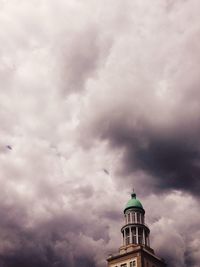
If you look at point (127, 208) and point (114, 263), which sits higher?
point (127, 208)

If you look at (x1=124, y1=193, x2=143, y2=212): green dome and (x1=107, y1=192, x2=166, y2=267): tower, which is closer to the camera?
(x1=107, y1=192, x2=166, y2=267): tower

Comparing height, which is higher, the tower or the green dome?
the green dome

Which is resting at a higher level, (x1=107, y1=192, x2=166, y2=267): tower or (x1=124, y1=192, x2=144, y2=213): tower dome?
(x1=124, y1=192, x2=144, y2=213): tower dome

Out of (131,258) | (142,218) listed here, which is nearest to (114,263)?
(131,258)

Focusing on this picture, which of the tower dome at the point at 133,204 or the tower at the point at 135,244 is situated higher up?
the tower dome at the point at 133,204

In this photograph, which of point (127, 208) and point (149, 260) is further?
point (127, 208)

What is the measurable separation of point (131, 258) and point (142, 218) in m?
11.5

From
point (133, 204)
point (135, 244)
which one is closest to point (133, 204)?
point (133, 204)

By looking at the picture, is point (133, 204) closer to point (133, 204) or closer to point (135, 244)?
point (133, 204)

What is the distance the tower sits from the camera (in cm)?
9844

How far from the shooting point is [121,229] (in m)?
106

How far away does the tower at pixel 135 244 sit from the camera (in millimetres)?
98438

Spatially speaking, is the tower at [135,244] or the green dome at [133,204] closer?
the tower at [135,244]

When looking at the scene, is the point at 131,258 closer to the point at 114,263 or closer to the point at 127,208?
the point at 114,263
